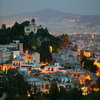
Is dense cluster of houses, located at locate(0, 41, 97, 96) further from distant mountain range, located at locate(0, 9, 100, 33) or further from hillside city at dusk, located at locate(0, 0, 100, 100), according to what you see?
distant mountain range, located at locate(0, 9, 100, 33)

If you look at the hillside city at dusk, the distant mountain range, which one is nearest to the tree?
the hillside city at dusk

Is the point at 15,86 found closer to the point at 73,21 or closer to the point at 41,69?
the point at 41,69

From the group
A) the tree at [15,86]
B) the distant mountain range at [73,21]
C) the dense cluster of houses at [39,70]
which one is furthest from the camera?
the distant mountain range at [73,21]

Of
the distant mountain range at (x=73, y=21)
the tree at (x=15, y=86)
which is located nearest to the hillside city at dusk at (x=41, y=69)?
the tree at (x=15, y=86)

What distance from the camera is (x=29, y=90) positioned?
298 inches

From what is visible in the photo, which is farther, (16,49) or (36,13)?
(36,13)

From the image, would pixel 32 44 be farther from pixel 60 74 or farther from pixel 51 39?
pixel 60 74

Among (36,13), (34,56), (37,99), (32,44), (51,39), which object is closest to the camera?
(37,99)

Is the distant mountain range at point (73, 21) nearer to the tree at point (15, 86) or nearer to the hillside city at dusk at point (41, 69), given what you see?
the hillside city at dusk at point (41, 69)

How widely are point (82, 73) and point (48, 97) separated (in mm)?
3083

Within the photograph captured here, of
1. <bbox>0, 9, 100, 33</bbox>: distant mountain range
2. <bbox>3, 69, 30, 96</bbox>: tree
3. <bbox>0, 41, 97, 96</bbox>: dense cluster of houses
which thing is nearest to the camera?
<bbox>3, 69, 30, 96</bbox>: tree

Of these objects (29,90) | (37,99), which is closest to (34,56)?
(29,90)

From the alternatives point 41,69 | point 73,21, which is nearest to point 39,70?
point 41,69

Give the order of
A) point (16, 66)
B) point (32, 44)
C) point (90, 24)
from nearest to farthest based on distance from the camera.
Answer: point (16, 66) < point (32, 44) < point (90, 24)
